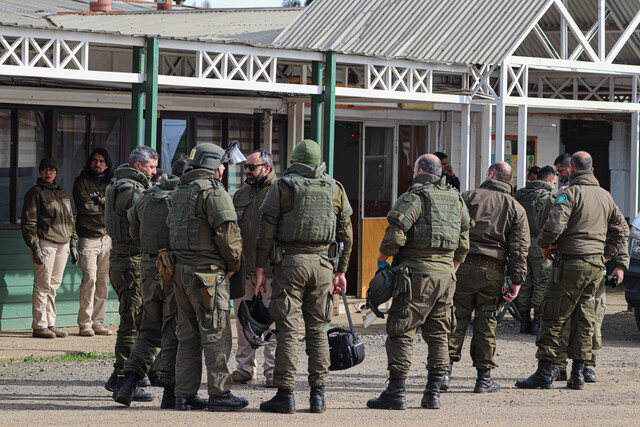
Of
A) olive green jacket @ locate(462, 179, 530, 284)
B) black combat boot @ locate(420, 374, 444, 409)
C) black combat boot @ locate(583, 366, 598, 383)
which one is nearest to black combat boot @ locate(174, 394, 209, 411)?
black combat boot @ locate(420, 374, 444, 409)

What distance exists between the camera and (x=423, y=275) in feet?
24.3

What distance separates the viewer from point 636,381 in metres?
8.74

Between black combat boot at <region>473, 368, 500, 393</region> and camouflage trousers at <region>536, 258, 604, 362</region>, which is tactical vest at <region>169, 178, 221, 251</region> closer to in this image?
black combat boot at <region>473, 368, 500, 393</region>

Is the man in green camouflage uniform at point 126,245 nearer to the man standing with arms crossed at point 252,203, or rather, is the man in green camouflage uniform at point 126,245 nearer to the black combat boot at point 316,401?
the man standing with arms crossed at point 252,203

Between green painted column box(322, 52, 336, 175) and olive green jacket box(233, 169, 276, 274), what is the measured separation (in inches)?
104

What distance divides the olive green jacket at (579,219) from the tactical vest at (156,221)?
3.22 metres

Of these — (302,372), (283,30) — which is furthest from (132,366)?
(283,30)

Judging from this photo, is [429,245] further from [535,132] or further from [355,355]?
[535,132]

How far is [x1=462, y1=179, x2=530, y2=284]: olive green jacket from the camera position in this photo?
814 cm

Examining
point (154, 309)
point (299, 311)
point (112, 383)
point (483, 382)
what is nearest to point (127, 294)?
point (154, 309)

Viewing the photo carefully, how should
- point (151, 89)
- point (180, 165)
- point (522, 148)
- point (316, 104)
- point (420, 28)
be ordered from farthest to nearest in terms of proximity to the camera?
1. point (420, 28)
2. point (522, 148)
3. point (316, 104)
4. point (151, 89)
5. point (180, 165)

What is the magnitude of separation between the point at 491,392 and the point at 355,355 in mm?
1456

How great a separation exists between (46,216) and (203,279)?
4.29 m

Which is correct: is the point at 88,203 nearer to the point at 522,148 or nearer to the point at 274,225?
the point at 274,225
